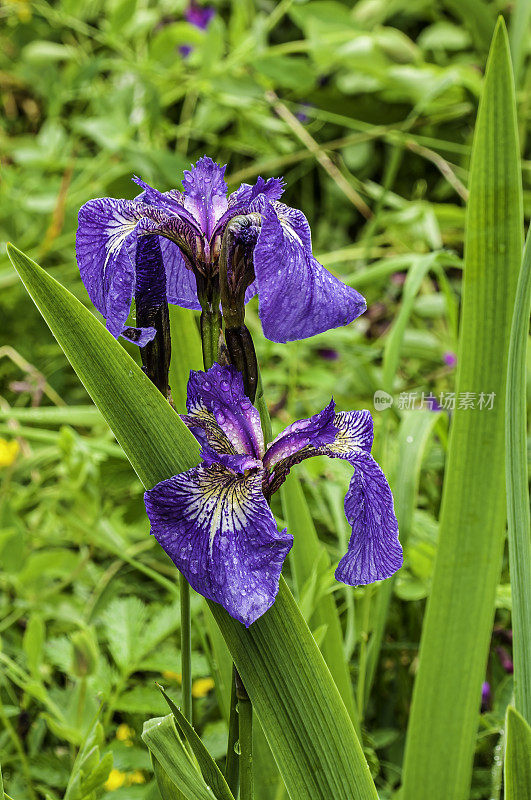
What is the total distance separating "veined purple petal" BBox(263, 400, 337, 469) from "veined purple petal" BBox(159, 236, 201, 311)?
5.0 inches

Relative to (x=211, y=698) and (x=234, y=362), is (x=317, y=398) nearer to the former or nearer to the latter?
(x=211, y=698)

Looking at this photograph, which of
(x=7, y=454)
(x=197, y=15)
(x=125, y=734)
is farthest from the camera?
(x=197, y=15)

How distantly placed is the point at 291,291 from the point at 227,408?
7cm

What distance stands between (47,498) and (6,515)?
25 cm

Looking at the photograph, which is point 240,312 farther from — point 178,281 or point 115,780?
point 115,780

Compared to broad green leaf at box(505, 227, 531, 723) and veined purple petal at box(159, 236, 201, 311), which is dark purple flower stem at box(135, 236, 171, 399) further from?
broad green leaf at box(505, 227, 531, 723)

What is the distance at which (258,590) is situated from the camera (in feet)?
1.26

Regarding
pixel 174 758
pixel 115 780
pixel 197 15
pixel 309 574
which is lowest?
pixel 115 780

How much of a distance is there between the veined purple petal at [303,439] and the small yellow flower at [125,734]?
547mm

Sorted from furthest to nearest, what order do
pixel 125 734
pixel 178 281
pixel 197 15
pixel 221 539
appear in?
pixel 197 15, pixel 125 734, pixel 178 281, pixel 221 539

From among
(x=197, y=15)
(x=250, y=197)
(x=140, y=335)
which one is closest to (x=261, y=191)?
(x=250, y=197)

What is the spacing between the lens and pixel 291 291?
0.42 metres

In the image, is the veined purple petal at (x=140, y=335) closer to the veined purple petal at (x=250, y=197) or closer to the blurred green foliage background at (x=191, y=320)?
the veined purple petal at (x=250, y=197)

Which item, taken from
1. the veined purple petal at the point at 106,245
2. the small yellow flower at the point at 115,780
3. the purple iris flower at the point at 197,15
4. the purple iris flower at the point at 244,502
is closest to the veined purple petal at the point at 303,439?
the purple iris flower at the point at 244,502
